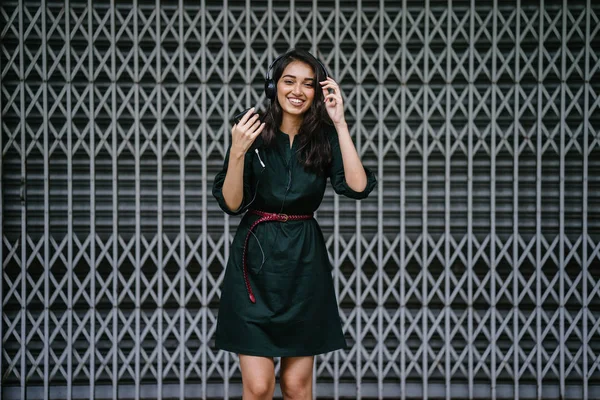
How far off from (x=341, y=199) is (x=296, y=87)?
239cm

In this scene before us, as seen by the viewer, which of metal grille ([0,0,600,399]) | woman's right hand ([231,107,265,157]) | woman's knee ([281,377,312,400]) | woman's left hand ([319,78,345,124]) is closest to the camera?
woman's right hand ([231,107,265,157])

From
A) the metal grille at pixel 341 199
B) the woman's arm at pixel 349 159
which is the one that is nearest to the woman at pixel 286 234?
the woman's arm at pixel 349 159

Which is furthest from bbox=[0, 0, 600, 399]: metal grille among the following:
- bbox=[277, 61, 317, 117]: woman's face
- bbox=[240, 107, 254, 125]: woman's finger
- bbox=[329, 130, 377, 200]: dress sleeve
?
bbox=[240, 107, 254, 125]: woman's finger

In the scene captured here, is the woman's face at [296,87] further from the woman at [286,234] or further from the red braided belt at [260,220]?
the red braided belt at [260,220]

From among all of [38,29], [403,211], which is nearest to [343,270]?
[403,211]

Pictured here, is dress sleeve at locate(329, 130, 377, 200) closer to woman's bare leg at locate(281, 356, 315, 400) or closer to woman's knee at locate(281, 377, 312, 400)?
woman's bare leg at locate(281, 356, 315, 400)

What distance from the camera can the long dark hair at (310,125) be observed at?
3.12 metres

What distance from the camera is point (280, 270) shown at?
311 centimetres

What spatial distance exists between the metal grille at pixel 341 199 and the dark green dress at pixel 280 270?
202cm

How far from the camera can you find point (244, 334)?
3.11 meters

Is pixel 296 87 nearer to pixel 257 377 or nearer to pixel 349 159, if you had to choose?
pixel 349 159

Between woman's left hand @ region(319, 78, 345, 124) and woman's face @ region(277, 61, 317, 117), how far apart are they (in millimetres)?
66

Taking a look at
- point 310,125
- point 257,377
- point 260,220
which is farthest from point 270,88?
point 257,377

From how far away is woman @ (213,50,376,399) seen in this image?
10.2ft
